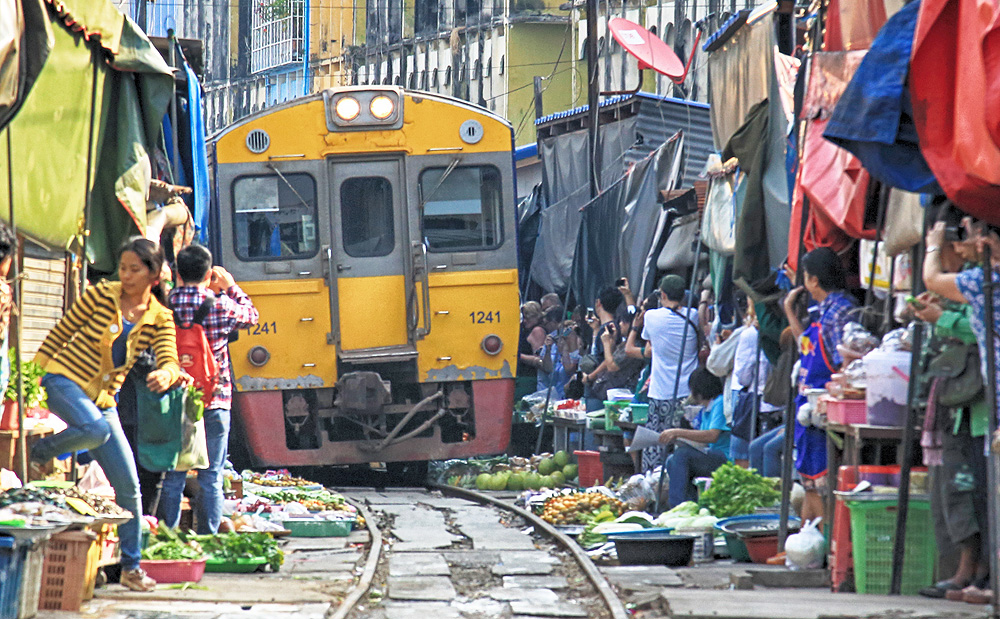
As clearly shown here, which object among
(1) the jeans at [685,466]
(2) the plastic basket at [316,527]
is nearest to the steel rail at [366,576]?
(2) the plastic basket at [316,527]

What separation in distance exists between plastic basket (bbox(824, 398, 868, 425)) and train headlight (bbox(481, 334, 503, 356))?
21.0ft

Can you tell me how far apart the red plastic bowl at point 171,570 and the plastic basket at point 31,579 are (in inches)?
51.0

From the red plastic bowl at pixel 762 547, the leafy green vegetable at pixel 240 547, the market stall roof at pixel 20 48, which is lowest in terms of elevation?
the red plastic bowl at pixel 762 547

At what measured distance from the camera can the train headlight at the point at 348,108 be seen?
42.4 ft

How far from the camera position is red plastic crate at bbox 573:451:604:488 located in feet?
41.1

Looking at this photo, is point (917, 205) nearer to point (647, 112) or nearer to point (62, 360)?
point (62, 360)

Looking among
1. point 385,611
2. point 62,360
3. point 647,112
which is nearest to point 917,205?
point 385,611

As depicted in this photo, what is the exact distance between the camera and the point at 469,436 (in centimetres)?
1326

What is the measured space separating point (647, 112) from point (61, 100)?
46.9 feet

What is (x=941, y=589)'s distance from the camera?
20.0 ft

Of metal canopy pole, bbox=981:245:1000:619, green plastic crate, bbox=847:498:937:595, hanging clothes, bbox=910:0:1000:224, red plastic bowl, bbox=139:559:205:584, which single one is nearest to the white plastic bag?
green plastic crate, bbox=847:498:937:595

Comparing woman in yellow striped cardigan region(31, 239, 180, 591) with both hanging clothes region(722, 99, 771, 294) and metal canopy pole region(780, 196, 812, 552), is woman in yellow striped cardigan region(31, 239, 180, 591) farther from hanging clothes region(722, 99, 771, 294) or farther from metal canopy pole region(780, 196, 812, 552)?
hanging clothes region(722, 99, 771, 294)

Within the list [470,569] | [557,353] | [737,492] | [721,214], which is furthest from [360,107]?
[470,569]

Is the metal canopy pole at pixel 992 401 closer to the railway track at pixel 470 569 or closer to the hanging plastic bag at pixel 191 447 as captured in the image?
the railway track at pixel 470 569
